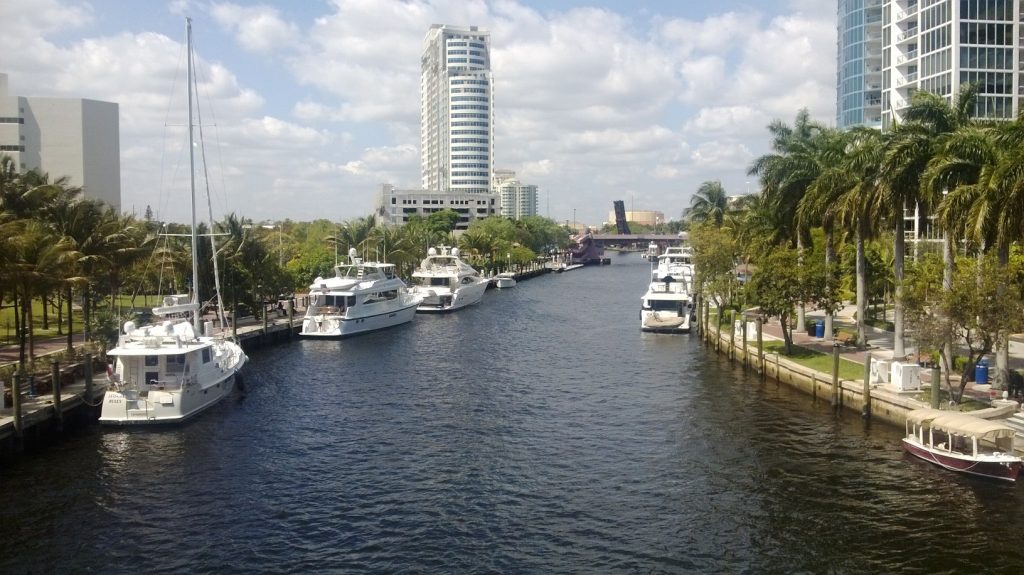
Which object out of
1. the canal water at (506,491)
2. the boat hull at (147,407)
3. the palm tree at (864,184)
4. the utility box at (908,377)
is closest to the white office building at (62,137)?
the boat hull at (147,407)

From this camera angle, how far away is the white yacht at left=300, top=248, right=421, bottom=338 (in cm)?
7162

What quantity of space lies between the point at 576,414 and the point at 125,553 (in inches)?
894

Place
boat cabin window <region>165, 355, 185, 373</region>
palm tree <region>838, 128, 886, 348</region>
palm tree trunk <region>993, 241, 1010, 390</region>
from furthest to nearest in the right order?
1. palm tree <region>838, 128, 886, 348</region>
2. boat cabin window <region>165, 355, 185, 373</region>
3. palm tree trunk <region>993, 241, 1010, 390</region>

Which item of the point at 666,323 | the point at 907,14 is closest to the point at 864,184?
the point at 666,323

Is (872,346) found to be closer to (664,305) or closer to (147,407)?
(664,305)

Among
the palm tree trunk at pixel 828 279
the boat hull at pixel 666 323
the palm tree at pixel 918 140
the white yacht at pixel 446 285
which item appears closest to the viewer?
the palm tree at pixel 918 140

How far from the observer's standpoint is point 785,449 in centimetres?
3497

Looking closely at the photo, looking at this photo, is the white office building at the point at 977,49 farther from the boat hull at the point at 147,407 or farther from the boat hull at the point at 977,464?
the boat hull at the point at 147,407

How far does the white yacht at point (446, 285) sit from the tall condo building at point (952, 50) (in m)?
50.9

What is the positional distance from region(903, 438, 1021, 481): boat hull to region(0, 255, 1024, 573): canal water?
0.49 meters

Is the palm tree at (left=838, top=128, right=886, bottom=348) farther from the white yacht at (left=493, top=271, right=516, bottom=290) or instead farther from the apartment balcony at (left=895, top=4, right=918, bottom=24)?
the white yacht at (left=493, top=271, right=516, bottom=290)

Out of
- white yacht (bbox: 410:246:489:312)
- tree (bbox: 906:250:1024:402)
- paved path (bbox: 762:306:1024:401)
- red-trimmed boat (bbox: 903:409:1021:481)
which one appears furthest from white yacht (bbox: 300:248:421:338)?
red-trimmed boat (bbox: 903:409:1021:481)

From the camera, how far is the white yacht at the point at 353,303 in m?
71.6

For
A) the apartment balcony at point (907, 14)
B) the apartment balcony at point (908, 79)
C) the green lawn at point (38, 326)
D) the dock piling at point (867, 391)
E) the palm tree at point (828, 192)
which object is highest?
the apartment balcony at point (907, 14)
